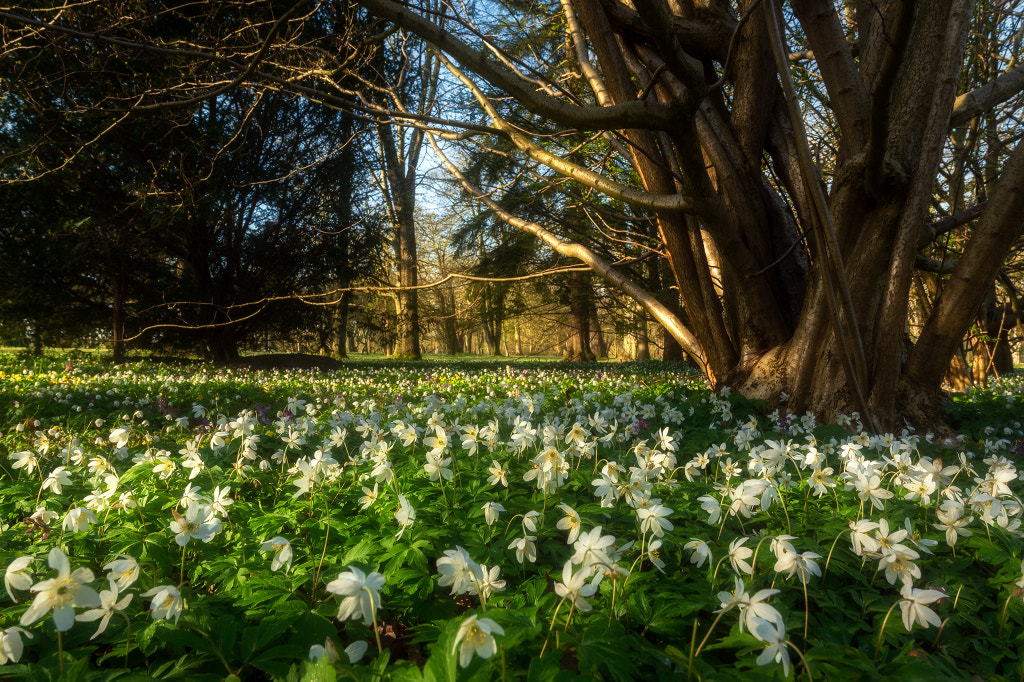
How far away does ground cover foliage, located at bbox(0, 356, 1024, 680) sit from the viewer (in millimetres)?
1280

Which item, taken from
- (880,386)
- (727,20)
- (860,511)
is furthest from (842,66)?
(860,511)

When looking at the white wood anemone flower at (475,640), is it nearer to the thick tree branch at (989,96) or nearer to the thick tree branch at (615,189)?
the thick tree branch at (615,189)

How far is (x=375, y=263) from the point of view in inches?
679

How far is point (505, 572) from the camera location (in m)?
1.85

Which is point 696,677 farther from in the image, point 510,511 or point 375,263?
point 375,263

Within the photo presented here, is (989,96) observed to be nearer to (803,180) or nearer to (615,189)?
(803,180)

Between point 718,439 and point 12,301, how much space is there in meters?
15.6

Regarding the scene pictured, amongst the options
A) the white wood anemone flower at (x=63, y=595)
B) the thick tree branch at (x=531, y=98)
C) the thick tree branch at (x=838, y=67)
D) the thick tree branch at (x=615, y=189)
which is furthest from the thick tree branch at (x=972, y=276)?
the white wood anemone flower at (x=63, y=595)

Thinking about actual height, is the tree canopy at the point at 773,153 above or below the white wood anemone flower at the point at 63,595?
above

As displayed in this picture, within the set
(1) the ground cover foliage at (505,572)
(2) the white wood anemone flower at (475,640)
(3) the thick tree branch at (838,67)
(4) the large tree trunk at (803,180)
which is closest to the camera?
(2) the white wood anemone flower at (475,640)

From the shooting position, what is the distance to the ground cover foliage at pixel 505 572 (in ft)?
4.20

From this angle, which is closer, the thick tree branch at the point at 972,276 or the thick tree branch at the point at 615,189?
the thick tree branch at the point at 972,276

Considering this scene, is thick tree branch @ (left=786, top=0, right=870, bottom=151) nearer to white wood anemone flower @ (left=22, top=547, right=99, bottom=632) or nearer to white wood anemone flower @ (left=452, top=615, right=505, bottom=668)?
white wood anemone flower @ (left=452, top=615, right=505, bottom=668)

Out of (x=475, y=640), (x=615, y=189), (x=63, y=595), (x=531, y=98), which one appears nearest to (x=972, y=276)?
(x=615, y=189)
